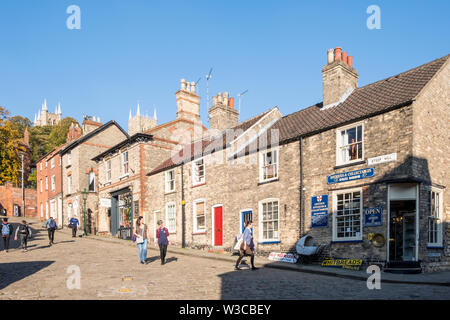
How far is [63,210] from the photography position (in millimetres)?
38594

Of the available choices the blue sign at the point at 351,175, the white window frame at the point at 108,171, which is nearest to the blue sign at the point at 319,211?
the blue sign at the point at 351,175

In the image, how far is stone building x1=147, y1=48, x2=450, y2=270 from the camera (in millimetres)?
14070

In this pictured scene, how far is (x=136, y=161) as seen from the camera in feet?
90.7

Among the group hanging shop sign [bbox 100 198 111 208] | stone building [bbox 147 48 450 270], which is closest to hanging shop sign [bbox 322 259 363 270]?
stone building [bbox 147 48 450 270]

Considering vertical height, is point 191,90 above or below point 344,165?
above

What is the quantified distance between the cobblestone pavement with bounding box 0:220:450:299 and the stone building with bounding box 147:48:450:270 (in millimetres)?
3187

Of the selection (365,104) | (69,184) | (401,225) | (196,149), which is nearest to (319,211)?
(401,225)

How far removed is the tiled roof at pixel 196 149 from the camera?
23.7 meters

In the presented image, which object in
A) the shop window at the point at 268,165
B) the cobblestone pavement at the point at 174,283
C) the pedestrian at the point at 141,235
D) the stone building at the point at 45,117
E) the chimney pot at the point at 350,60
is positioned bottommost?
the cobblestone pavement at the point at 174,283

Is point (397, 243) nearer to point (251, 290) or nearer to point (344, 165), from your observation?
point (344, 165)

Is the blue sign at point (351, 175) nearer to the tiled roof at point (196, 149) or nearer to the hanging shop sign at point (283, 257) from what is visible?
the hanging shop sign at point (283, 257)

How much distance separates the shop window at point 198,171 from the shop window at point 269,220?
562 cm
